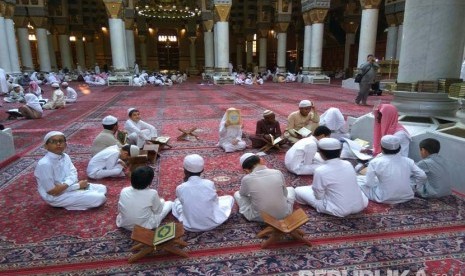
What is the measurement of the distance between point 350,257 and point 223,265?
71 cm

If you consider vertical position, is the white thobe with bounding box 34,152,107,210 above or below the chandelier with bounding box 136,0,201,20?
below

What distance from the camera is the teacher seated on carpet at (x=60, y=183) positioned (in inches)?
93.2

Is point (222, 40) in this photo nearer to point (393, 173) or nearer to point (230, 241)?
point (393, 173)

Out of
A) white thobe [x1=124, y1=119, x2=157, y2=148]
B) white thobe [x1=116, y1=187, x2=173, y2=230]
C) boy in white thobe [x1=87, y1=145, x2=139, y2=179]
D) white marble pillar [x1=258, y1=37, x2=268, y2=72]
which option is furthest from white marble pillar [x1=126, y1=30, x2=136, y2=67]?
white thobe [x1=116, y1=187, x2=173, y2=230]

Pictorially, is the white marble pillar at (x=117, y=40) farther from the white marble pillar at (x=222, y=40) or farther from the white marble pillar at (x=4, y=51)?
the white marble pillar at (x=222, y=40)

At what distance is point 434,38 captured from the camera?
3.63 m

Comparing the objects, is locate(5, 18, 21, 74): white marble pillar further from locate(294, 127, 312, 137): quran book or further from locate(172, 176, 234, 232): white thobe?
locate(172, 176, 234, 232): white thobe

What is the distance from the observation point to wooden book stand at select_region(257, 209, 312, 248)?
1.97m

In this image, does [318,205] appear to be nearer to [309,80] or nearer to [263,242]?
[263,242]

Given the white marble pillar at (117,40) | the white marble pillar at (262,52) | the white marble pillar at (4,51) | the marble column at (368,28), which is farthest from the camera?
the white marble pillar at (262,52)

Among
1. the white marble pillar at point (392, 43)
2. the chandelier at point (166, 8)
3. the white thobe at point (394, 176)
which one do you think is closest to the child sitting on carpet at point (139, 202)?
the white thobe at point (394, 176)

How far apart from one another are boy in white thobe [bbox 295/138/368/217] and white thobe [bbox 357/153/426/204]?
0.25m

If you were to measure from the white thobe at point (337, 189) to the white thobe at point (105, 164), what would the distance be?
1.80 m

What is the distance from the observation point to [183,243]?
6.48 ft
